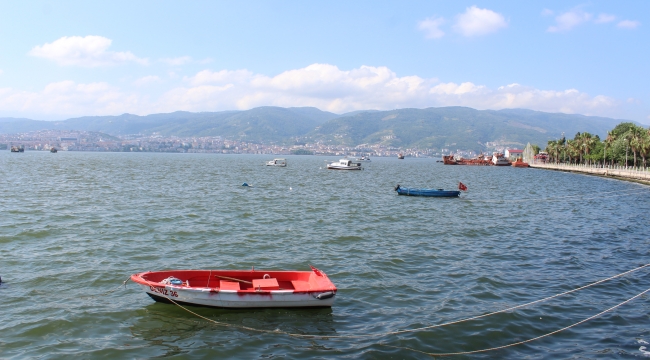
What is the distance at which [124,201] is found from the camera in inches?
1545

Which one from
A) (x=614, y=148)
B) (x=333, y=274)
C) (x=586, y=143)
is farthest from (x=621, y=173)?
(x=333, y=274)

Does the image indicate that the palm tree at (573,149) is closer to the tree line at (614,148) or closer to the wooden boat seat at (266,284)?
the tree line at (614,148)

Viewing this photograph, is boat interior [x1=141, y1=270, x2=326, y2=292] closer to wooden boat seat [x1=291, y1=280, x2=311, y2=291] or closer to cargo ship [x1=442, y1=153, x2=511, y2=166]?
wooden boat seat [x1=291, y1=280, x2=311, y2=291]

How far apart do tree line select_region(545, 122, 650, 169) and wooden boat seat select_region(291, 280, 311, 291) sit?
3806 inches

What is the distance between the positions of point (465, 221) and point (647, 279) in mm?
15714

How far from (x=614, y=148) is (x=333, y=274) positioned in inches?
4754

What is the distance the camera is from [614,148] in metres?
115

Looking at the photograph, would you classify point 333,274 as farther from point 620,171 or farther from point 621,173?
point 620,171

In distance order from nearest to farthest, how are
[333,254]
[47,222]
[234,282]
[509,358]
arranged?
[509,358], [234,282], [333,254], [47,222]

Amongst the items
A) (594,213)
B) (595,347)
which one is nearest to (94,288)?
(595,347)

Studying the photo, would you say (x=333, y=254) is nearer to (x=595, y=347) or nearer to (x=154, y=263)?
(x=154, y=263)

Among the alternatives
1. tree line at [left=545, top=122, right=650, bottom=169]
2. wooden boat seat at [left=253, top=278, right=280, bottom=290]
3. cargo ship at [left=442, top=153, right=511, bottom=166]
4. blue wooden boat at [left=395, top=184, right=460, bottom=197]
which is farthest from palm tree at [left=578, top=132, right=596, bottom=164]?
wooden boat seat at [left=253, top=278, right=280, bottom=290]

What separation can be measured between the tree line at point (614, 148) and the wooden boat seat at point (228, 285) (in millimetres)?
98428

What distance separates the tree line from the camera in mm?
95875
